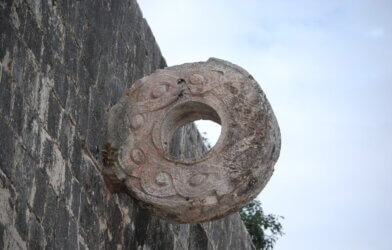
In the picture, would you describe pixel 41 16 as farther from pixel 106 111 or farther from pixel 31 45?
pixel 106 111

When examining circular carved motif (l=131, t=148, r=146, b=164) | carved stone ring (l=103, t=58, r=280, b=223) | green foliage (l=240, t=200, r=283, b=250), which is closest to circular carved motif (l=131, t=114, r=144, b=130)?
carved stone ring (l=103, t=58, r=280, b=223)

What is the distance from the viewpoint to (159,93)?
8641mm

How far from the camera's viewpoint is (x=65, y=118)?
7641 millimetres

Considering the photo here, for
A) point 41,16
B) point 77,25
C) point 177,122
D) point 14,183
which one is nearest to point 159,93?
point 177,122

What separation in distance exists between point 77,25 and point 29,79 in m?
0.97

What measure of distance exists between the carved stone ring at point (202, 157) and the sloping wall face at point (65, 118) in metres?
0.15

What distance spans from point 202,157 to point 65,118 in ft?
3.62

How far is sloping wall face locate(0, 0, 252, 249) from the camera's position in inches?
269

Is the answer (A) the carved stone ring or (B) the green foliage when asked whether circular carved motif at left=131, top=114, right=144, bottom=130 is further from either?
(B) the green foliage

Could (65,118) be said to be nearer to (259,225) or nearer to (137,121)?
(137,121)

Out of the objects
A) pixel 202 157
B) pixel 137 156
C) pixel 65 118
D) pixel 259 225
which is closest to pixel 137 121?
pixel 137 156

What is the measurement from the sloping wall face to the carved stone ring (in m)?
0.15

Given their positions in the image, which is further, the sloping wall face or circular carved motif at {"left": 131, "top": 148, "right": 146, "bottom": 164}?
circular carved motif at {"left": 131, "top": 148, "right": 146, "bottom": 164}

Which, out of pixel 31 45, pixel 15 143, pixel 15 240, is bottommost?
pixel 15 240
